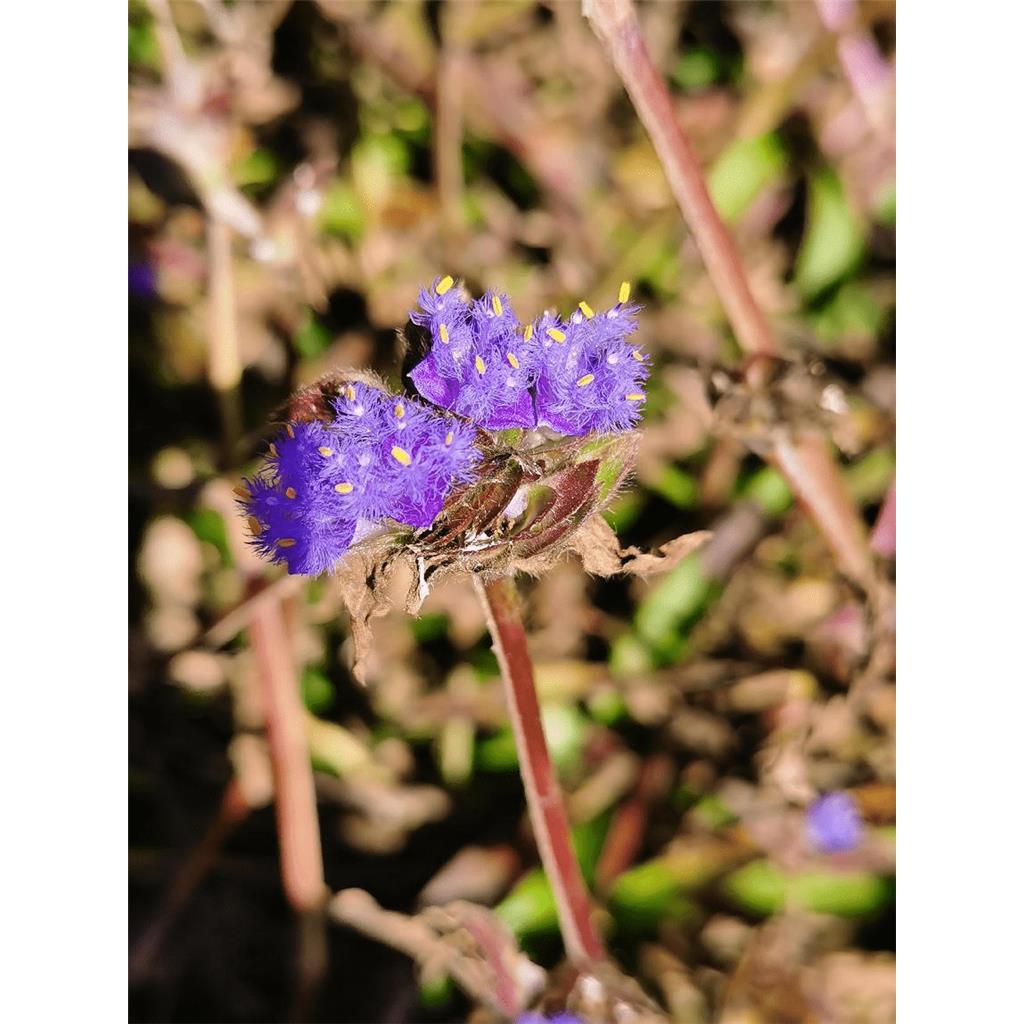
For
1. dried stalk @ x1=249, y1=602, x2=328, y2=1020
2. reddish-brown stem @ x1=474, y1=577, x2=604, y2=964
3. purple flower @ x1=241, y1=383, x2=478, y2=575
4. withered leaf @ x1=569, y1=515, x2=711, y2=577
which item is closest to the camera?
purple flower @ x1=241, y1=383, x2=478, y2=575

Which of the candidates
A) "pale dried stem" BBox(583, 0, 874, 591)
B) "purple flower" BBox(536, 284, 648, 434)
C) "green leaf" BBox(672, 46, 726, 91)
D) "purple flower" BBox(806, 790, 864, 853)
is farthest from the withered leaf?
"green leaf" BBox(672, 46, 726, 91)

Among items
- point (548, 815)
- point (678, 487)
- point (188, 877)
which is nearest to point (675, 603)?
point (678, 487)

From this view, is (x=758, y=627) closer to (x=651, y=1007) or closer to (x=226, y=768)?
(x=651, y=1007)

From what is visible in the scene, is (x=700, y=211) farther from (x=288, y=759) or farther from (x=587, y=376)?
(x=288, y=759)

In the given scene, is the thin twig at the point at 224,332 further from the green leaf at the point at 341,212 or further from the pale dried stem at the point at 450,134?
the pale dried stem at the point at 450,134

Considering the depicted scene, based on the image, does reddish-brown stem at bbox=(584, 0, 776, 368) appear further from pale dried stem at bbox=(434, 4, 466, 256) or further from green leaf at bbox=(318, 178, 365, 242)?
green leaf at bbox=(318, 178, 365, 242)

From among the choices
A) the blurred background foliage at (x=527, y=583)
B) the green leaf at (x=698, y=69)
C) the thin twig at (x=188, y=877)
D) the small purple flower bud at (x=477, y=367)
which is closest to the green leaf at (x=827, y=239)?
the blurred background foliage at (x=527, y=583)

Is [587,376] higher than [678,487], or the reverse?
[678,487]
